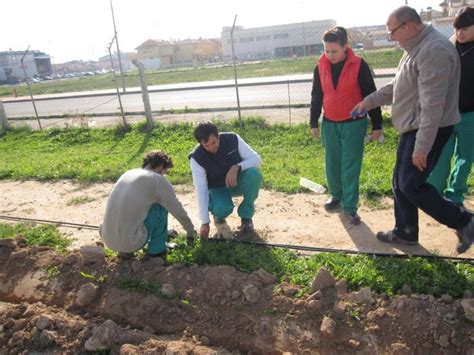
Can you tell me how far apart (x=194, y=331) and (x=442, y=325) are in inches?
64.5

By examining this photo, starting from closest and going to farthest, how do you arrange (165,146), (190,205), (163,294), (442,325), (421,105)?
(442,325)
(421,105)
(163,294)
(190,205)
(165,146)

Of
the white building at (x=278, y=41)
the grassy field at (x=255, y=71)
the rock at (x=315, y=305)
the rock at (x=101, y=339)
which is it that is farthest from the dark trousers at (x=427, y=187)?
the white building at (x=278, y=41)

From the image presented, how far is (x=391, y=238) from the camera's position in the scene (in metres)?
3.75

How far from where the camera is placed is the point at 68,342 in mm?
3133

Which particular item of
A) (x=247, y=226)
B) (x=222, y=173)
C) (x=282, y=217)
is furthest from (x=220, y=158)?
(x=282, y=217)

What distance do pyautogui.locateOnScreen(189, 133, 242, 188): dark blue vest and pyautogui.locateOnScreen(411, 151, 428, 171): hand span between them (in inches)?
61.9

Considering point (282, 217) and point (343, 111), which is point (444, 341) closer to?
point (343, 111)

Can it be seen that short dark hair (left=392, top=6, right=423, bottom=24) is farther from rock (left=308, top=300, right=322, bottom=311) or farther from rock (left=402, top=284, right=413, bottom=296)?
rock (left=308, top=300, right=322, bottom=311)

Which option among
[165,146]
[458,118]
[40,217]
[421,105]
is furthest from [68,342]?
[165,146]

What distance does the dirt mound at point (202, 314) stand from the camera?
270 cm

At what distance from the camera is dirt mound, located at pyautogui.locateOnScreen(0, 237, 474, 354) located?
2701mm

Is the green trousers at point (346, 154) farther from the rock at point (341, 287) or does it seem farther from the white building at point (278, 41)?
the white building at point (278, 41)

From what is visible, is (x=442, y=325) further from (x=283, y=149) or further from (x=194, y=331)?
(x=283, y=149)

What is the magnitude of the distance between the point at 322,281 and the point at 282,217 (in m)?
1.61
